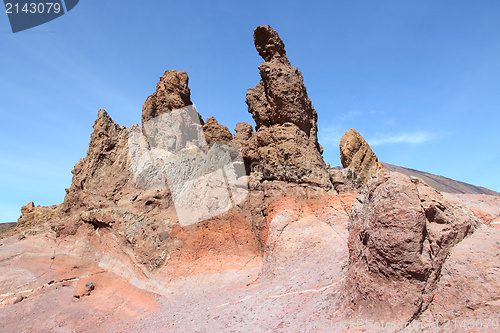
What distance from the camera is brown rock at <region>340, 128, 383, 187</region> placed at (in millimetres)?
15227

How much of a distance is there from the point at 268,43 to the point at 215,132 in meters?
5.19

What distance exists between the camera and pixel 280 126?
14.0 metres

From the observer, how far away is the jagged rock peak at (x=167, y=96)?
16.1m

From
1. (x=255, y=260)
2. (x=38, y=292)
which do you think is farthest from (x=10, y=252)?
(x=255, y=260)

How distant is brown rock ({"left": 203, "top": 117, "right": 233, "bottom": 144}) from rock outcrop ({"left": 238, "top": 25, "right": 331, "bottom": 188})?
2.11 meters

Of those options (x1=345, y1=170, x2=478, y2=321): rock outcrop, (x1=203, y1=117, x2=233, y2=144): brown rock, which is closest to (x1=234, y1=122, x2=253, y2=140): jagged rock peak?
(x1=203, y1=117, x2=233, y2=144): brown rock

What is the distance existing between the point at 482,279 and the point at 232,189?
1024 cm

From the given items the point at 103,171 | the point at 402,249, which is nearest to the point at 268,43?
the point at 103,171

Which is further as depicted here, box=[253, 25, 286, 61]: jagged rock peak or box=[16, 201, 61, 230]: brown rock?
box=[16, 201, 61, 230]: brown rock

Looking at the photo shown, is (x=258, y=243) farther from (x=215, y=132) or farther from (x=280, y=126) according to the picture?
(x=215, y=132)

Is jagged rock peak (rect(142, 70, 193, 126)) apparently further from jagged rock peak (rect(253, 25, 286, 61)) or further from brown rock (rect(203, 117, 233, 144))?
jagged rock peak (rect(253, 25, 286, 61))

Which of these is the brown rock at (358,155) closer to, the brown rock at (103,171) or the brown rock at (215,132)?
the brown rock at (215,132)

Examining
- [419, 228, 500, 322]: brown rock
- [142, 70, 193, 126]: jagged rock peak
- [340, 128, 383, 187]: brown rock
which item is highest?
[142, 70, 193, 126]: jagged rock peak

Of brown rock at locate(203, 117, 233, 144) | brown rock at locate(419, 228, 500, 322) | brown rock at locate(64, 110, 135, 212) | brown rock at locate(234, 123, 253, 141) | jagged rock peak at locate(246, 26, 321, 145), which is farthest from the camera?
brown rock at locate(203, 117, 233, 144)
